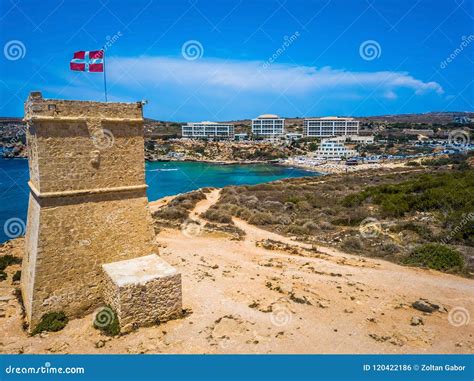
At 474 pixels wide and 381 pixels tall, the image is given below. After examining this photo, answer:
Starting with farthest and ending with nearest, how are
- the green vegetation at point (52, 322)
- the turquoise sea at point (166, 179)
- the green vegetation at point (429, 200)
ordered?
the turquoise sea at point (166, 179) → the green vegetation at point (429, 200) → the green vegetation at point (52, 322)

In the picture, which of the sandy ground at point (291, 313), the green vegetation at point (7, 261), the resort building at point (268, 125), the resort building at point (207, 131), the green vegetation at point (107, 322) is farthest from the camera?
the resort building at point (268, 125)

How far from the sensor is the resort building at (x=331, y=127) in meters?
114

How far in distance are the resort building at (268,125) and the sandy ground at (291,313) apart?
108 m

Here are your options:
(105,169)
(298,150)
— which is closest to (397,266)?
(105,169)

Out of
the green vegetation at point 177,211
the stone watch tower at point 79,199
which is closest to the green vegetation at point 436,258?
the stone watch tower at point 79,199

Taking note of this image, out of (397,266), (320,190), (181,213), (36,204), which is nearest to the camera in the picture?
(36,204)

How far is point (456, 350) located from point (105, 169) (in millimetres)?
8678

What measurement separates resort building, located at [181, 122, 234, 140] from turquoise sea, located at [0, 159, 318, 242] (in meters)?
34.4

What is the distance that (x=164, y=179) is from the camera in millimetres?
56281

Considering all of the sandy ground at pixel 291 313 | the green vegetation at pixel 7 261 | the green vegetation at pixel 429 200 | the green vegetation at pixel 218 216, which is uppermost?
the green vegetation at pixel 429 200

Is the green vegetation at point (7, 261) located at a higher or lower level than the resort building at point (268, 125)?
lower

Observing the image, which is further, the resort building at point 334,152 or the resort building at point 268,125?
the resort building at point 268,125

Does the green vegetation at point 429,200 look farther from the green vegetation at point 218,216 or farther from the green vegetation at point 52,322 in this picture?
the green vegetation at point 52,322

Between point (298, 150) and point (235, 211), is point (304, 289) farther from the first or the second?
point (298, 150)
